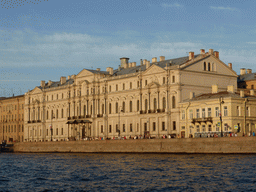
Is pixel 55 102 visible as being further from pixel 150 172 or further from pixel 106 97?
pixel 150 172

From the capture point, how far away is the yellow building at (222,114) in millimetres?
69938

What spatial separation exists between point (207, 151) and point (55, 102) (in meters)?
55.8

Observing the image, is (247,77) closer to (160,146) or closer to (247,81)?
(247,81)

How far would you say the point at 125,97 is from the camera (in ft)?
299

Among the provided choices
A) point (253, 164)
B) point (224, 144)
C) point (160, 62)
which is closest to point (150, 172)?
point (253, 164)

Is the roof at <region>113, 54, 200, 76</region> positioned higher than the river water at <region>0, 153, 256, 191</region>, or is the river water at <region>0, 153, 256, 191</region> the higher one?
the roof at <region>113, 54, 200, 76</region>

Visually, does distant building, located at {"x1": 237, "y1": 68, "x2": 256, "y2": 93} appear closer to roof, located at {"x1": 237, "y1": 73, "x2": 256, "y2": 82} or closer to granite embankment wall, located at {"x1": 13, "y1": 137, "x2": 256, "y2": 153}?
roof, located at {"x1": 237, "y1": 73, "x2": 256, "y2": 82}

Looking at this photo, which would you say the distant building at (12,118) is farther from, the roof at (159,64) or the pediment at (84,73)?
the roof at (159,64)

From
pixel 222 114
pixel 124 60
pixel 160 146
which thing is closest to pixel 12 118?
pixel 124 60

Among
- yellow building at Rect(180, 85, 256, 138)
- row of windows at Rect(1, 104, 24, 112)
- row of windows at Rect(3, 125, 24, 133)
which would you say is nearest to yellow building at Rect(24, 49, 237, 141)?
yellow building at Rect(180, 85, 256, 138)

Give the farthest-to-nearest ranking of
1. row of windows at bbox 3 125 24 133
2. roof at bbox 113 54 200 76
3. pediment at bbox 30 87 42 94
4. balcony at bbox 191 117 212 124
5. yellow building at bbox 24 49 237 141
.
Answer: row of windows at bbox 3 125 24 133 → pediment at bbox 30 87 42 94 → roof at bbox 113 54 200 76 → yellow building at bbox 24 49 237 141 → balcony at bbox 191 117 212 124

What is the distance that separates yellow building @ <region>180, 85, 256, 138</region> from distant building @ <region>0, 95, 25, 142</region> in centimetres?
6032

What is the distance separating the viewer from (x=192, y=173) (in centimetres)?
3997

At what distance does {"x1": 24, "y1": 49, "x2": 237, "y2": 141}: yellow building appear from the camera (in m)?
81.8
